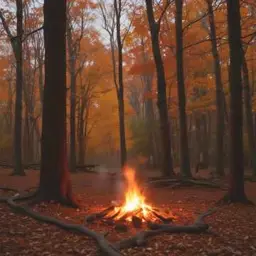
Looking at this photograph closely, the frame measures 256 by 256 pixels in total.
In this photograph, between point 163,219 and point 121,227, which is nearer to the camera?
point 121,227

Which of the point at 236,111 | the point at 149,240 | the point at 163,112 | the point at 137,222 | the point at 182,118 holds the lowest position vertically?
the point at 149,240

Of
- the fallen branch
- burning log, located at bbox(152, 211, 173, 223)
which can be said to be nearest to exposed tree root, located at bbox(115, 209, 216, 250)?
the fallen branch

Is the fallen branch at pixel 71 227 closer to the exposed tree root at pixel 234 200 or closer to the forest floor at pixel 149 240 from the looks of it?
the forest floor at pixel 149 240

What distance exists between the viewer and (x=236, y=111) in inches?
361

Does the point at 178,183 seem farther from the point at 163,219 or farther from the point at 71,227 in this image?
the point at 71,227

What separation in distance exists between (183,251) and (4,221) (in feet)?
11.4

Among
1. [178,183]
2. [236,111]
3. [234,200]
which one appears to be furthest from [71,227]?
[178,183]

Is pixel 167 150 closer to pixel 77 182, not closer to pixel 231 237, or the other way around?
pixel 77 182

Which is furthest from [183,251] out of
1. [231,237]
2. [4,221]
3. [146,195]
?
[146,195]

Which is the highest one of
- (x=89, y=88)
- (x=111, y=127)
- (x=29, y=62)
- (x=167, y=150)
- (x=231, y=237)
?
(x=29, y=62)

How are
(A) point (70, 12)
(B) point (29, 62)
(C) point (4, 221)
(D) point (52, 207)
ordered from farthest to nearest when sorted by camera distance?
(B) point (29, 62), (A) point (70, 12), (D) point (52, 207), (C) point (4, 221)

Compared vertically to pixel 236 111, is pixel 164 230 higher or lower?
lower

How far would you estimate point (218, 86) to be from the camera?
53.4 ft

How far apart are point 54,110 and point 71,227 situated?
3.31 m
